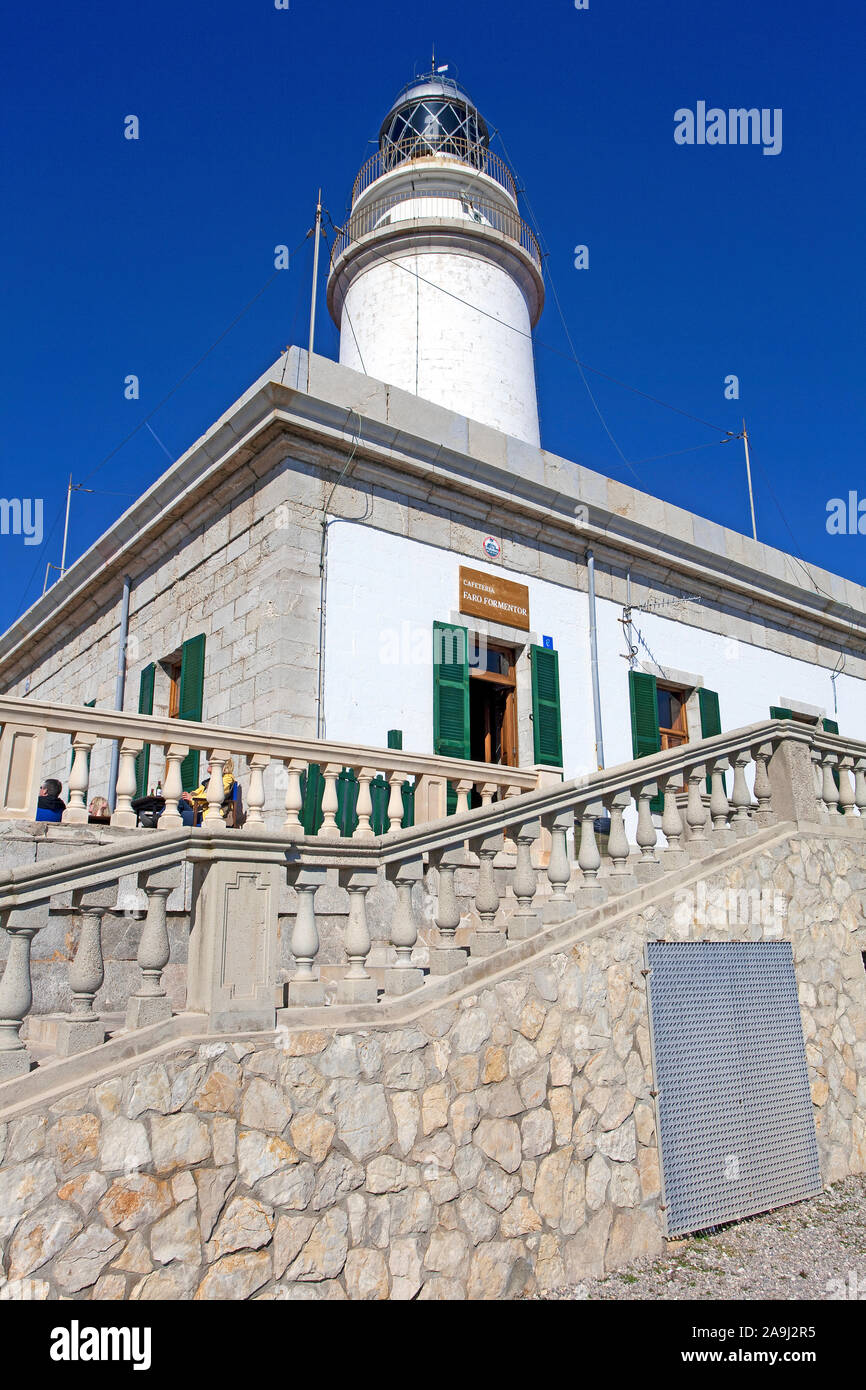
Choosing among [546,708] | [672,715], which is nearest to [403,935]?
[546,708]

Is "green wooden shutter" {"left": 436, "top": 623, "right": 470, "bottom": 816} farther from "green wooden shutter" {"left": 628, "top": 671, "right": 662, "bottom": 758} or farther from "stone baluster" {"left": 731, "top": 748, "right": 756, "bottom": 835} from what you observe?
"stone baluster" {"left": 731, "top": 748, "right": 756, "bottom": 835}

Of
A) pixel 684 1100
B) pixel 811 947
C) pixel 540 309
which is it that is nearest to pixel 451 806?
pixel 811 947

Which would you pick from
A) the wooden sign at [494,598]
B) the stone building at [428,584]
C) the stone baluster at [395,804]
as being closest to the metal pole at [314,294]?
the stone building at [428,584]

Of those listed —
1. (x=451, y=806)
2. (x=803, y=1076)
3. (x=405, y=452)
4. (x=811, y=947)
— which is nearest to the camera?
(x=803, y=1076)

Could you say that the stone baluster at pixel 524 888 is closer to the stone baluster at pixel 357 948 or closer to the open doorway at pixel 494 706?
the stone baluster at pixel 357 948

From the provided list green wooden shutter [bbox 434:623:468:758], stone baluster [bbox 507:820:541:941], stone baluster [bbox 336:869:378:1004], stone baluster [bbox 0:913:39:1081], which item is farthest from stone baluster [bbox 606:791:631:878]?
green wooden shutter [bbox 434:623:468:758]

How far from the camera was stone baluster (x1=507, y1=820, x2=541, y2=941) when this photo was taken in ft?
17.9

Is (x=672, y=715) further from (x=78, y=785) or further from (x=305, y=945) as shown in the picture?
(x=305, y=945)

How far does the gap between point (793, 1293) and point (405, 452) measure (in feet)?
26.8

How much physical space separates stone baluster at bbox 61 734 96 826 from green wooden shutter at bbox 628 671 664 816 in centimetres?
726

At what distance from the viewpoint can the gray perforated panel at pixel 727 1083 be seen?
224 inches
